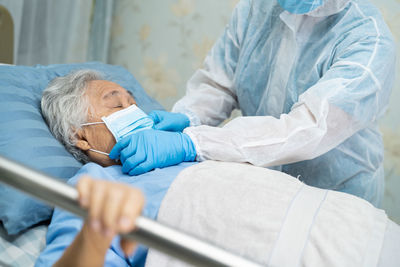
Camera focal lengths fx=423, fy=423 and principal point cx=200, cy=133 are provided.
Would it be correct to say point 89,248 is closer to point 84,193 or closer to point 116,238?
point 84,193

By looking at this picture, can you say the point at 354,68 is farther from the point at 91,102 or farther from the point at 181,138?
the point at 91,102

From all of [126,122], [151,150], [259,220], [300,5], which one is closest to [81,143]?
[126,122]

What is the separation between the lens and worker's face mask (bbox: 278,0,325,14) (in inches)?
47.7

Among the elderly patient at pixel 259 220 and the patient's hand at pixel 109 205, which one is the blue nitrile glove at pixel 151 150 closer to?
the elderly patient at pixel 259 220

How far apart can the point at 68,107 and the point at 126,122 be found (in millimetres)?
203

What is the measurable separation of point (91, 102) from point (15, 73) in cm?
36

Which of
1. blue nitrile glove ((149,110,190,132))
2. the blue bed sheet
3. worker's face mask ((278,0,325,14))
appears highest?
worker's face mask ((278,0,325,14))

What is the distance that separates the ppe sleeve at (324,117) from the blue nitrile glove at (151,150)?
2.4 inches

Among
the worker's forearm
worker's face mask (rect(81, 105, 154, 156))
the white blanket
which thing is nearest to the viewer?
the worker's forearm

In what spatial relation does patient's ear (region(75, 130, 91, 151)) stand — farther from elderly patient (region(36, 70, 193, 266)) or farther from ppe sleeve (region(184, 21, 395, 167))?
ppe sleeve (region(184, 21, 395, 167))

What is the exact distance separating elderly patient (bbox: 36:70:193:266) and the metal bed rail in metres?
0.11

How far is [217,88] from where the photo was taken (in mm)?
1661

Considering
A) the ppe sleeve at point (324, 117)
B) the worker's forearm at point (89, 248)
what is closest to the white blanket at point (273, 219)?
the ppe sleeve at point (324, 117)

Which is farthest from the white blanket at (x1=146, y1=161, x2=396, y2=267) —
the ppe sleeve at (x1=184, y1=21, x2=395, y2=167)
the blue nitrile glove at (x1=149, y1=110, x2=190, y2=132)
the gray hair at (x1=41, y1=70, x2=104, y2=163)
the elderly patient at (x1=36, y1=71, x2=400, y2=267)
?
the gray hair at (x1=41, y1=70, x2=104, y2=163)
